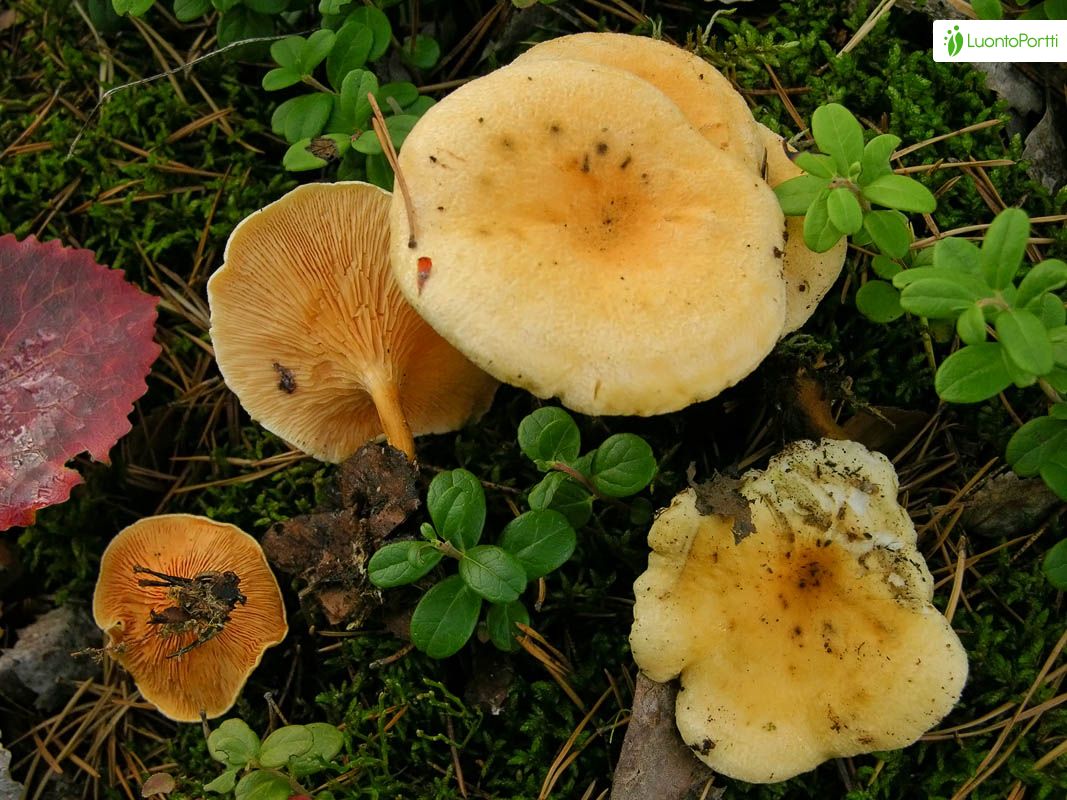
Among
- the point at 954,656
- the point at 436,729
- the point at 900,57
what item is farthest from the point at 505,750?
the point at 900,57

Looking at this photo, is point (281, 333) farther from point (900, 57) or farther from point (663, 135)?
point (900, 57)

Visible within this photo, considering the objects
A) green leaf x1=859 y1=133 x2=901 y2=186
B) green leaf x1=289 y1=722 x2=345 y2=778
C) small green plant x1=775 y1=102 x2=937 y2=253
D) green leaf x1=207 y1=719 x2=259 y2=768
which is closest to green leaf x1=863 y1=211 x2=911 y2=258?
small green plant x1=775 y1=102 x2=937 y2=253

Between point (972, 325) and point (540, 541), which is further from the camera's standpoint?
point (540, 541)

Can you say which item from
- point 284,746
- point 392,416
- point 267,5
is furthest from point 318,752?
point 267,5

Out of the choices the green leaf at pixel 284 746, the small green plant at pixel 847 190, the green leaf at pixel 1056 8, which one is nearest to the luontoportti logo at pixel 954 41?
the green leaf at pixel 1056 8

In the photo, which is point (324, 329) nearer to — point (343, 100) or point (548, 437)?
point (343, 100)

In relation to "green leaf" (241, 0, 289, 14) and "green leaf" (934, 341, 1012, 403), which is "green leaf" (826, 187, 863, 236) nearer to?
"green leaf" (934, 341, 1012, 403)
